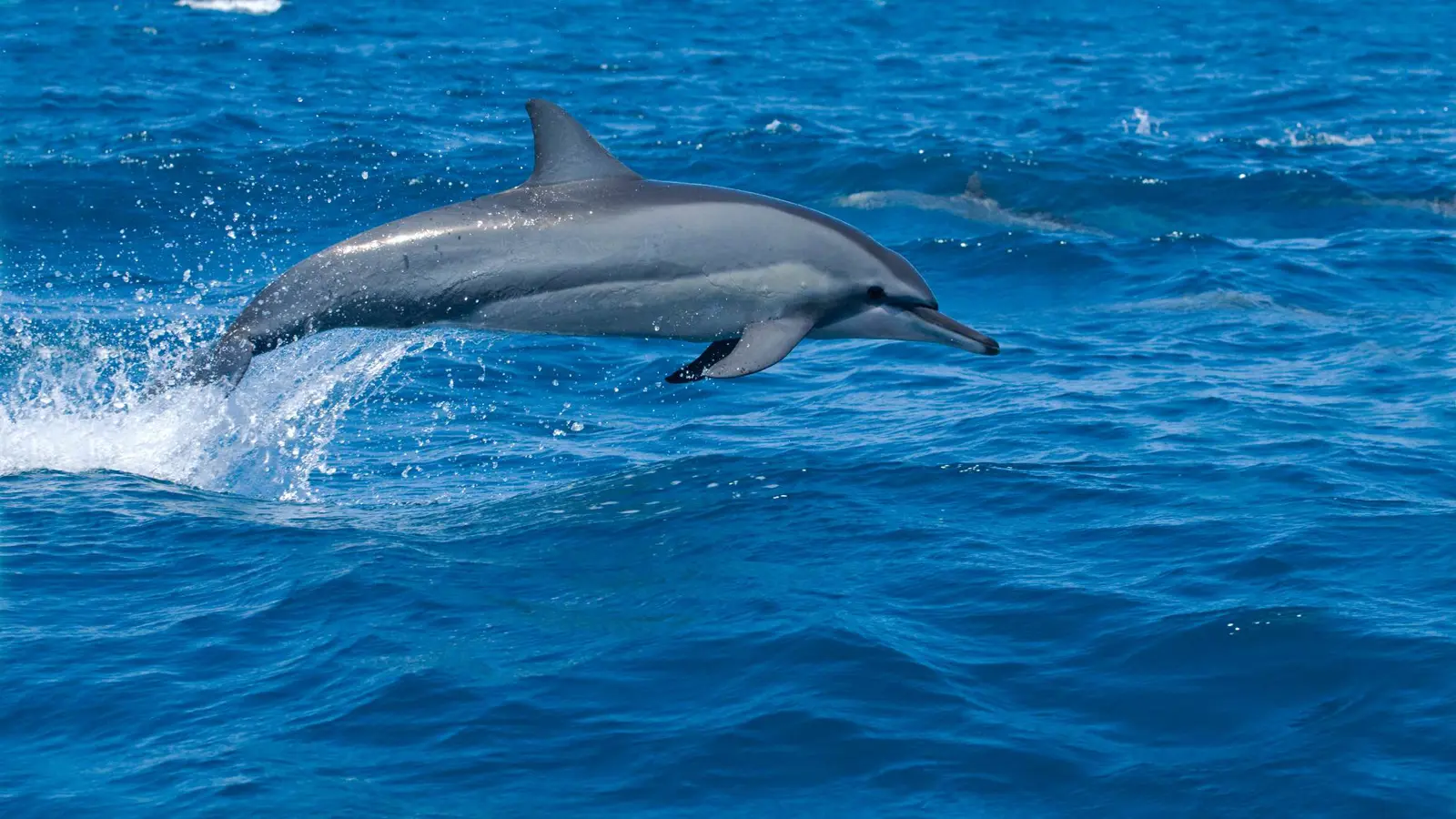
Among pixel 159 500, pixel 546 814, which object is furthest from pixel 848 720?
pixel 159 500

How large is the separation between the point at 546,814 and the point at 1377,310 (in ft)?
35.4

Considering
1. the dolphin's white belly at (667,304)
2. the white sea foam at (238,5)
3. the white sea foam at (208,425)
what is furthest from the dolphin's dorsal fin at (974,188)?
the white sea foam at (238,5)

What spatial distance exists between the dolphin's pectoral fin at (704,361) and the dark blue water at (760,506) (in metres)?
1.02

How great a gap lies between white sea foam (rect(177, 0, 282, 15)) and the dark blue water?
9.38m

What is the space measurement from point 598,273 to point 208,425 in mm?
3990

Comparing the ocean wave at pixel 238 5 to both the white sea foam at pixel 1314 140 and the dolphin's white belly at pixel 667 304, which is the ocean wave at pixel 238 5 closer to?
the white sea foam at pixel 1314 140

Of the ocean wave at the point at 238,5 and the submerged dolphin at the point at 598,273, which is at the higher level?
the ocean wave at the point at 238,5

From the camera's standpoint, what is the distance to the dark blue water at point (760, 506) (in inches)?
279

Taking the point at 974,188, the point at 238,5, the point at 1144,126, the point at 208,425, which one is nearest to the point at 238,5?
the point at 238,5

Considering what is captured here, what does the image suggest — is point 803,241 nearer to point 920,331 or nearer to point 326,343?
point 920,331

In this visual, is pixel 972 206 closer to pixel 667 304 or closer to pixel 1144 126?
pixel 1144 126

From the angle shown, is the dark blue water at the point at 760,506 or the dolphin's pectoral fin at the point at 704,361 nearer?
the dark blue water at the point at 760,506

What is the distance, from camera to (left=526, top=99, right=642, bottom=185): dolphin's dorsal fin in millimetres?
8961

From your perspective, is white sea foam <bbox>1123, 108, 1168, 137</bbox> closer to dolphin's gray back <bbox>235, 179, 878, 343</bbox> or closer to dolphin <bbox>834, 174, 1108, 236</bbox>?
dolphin <bbox>834, 174, 1108, 236</bbox>
